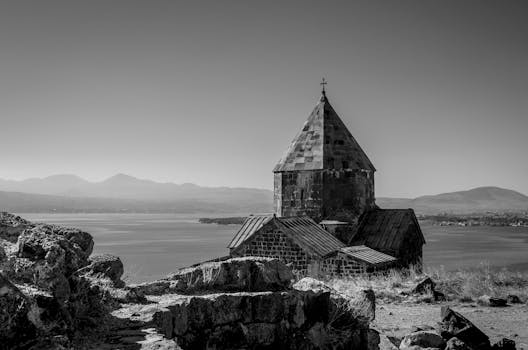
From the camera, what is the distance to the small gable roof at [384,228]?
53.1ft

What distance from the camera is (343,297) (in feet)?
20.8

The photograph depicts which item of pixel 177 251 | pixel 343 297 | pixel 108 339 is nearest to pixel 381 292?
pixel 343 297

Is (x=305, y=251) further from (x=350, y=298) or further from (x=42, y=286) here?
(x=42, y=286)

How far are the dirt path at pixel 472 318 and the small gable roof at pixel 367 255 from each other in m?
2.93

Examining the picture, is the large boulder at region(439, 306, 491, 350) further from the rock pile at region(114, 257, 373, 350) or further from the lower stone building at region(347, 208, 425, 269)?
the lower stone building at region(347, 208, 425, 269)

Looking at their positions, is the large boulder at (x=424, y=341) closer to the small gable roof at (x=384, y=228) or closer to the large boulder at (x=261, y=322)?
the large boulder at (x=261, y=322)

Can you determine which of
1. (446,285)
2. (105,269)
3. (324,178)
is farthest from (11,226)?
(324,178)

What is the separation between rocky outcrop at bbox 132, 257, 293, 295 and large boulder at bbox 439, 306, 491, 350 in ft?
12.2

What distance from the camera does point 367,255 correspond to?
1479 centimetres

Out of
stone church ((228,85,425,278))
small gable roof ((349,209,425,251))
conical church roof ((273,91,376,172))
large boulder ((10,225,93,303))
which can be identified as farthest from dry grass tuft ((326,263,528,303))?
large boulder ((10,225,93,303))

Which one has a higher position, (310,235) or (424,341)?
(310,235)

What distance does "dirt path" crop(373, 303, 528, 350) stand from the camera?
8977 millimetres

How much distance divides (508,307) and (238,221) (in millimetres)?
78129

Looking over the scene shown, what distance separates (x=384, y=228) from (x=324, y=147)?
10.8 ft
